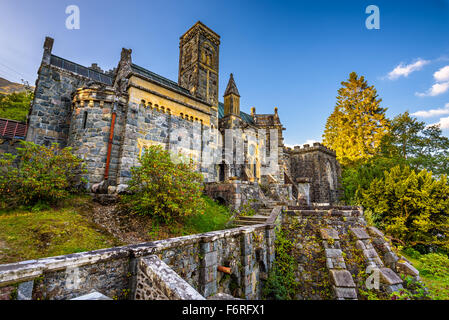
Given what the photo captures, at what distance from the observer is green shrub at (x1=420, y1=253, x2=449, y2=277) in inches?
361

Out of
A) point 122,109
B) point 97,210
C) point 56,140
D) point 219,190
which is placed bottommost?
point 97,210

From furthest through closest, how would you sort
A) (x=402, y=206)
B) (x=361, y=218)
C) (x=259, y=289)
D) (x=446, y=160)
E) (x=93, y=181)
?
1. (x=446, y=160)
2. (x=402, y=206)
3. (x=93, y=181)
4. (x=361, y=218)
5. (x=259, y=289)

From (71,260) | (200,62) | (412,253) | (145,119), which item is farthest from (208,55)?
(412,253)

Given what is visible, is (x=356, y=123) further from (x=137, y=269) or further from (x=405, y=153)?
(x=137, y=269)

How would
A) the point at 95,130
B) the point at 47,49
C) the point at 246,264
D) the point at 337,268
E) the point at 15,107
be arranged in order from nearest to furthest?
the point at 246,264 < the point at 337,268 < the point at 95,130 < the point at 47,49 < the point at 15,107

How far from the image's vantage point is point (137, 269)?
3.69 meters

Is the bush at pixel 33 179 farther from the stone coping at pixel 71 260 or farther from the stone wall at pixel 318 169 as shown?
the stone wall at pixel 318 169

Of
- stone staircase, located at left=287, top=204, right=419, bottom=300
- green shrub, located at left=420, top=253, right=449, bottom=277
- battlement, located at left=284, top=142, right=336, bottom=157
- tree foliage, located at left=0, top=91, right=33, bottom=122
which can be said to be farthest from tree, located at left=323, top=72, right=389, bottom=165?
tree foliage, located at left=0, top=91, right=33, bottom=122

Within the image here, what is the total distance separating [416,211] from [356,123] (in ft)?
55.5

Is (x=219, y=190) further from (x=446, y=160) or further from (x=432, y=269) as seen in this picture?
(x=446, y=160)

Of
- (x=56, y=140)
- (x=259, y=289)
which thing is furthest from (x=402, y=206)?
(x=56, y=140)

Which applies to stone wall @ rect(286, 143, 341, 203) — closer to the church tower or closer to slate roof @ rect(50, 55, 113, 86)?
the church tower

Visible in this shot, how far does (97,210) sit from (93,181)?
2759 millimetres
